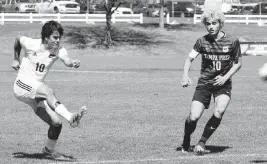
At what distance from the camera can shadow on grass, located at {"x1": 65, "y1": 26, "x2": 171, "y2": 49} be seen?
40.3 m

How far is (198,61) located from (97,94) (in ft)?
46.0

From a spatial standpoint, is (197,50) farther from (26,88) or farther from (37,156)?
(37,156)

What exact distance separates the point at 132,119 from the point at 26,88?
548cm

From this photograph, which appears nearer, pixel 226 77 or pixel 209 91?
pixel 226 77

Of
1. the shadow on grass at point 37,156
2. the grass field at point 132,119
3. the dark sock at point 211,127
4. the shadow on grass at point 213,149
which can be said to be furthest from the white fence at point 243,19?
the shadow on grass at point 37,156

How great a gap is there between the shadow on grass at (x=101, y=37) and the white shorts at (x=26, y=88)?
97.9ft

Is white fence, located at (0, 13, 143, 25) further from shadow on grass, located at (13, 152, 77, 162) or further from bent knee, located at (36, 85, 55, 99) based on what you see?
bent knee, located at (36, 85, 55, 99)

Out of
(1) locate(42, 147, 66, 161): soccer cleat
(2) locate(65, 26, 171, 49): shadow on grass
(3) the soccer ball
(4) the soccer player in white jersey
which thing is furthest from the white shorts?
(2) locate(65, 26, 171, 49): shadow on grass

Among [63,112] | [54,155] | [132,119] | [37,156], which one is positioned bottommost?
[132,119]

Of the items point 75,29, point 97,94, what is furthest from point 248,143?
point 75,29

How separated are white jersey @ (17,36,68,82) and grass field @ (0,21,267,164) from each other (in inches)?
47.1

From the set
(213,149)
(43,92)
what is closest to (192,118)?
(213,149)

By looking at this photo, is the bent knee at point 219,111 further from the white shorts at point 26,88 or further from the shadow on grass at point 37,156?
the white shorts at point 26,88

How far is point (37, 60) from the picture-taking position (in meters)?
9.59
